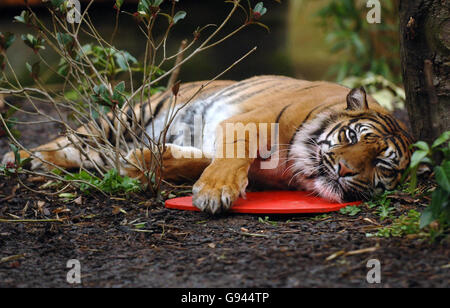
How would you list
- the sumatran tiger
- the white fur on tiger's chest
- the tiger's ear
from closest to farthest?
the sumatran tiger, the tiger's ear, the white fur on tiger's chest

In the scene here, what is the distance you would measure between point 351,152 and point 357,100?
0.39 metres

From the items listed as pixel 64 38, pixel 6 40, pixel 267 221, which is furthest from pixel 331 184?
pixel 6 40

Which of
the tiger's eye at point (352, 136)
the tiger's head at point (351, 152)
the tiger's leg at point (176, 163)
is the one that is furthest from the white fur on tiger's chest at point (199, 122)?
the tiger's eye at point (352, 136)

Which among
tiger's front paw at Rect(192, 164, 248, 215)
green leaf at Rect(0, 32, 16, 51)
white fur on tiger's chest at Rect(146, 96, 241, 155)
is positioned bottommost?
tiger's front paw at Rect(192, 164, 248, 215)

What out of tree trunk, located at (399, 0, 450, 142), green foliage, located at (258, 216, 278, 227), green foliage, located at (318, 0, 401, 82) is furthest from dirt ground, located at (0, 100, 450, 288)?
green foliage, located at (318, 0, 401, 82)

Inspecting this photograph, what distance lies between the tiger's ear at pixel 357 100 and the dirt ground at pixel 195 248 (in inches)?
22.6

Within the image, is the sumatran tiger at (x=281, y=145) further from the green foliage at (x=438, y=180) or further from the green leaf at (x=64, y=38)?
the green foliage at (x=438, y=180)

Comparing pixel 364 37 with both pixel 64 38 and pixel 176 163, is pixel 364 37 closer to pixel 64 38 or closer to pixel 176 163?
pixel 176 163

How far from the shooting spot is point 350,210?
2.51 metres

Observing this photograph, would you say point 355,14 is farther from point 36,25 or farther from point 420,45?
point 36,25

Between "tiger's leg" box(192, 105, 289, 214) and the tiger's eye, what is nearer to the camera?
"tiger's leg" box(192, 105, 289, 214)

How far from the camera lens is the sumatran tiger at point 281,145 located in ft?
8.43

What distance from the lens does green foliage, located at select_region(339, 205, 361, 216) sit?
2477 mm

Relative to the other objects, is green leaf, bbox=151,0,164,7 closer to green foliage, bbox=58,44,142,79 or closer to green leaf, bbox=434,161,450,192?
green foliage, bbox=58,44,142,79
